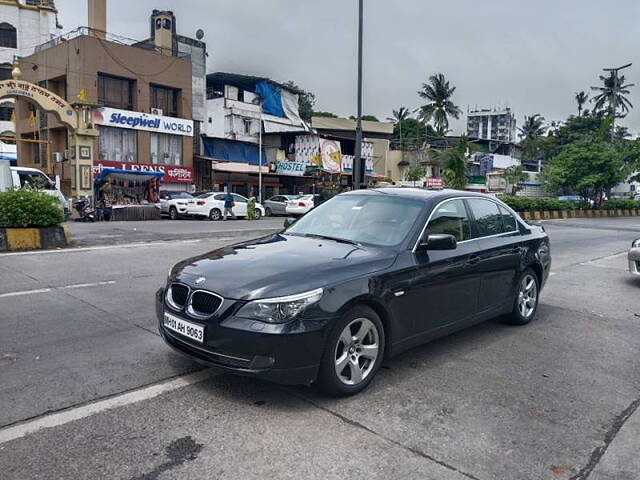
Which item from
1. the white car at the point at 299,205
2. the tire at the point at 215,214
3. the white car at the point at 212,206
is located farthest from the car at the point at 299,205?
the tire at the point at 215,214

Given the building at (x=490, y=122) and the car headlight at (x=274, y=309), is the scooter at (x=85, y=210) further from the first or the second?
the building at (x=490, y=122)

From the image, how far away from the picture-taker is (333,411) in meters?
3.69

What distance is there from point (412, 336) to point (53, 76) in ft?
114

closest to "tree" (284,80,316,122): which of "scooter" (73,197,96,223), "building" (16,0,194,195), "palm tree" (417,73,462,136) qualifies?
"palm tree" (417,73,462,136)

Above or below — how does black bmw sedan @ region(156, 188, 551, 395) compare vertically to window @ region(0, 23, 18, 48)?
below

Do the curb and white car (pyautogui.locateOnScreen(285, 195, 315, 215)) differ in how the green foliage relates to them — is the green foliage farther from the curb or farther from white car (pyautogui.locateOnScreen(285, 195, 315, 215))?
white car (pyautogui.locateOnScreen(285, 195, 315, 215))

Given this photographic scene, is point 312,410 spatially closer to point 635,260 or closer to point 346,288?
point 346,288

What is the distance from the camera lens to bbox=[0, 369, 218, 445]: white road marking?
10.8ft

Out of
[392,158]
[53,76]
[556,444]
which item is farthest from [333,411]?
[392,158]

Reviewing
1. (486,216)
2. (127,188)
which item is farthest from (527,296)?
(127,188)

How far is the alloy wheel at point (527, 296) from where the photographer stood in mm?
6093

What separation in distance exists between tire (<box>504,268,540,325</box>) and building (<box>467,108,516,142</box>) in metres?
151

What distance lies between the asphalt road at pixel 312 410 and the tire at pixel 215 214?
1982 centimetres

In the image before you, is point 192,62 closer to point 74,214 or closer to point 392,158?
point 74,214
